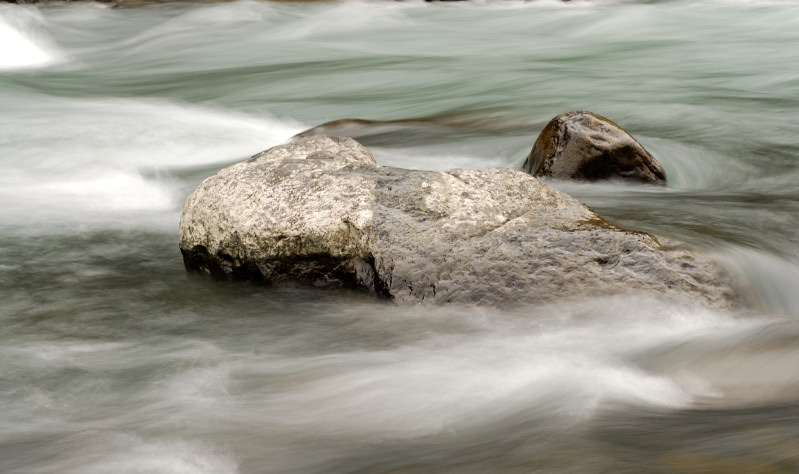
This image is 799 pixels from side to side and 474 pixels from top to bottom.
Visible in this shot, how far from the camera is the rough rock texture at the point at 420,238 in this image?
393cm

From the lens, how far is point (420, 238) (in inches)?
161

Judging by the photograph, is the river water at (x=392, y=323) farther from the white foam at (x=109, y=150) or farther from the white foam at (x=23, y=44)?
the white foam at (x=23, y=44)

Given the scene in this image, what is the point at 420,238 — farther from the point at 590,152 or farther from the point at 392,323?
the point at 590,152

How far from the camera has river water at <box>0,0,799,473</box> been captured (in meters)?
2.88

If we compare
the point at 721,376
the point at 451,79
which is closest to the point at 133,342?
the point at 721,376

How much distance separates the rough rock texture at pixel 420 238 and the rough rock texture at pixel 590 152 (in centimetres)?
157

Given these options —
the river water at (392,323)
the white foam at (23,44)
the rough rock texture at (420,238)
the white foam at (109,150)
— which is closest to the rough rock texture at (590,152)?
the river water at (392,323)

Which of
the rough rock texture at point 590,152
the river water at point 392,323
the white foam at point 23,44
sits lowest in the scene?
the river water at point 392,323

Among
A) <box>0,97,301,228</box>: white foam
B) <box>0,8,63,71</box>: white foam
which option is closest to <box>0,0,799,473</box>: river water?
<box>0,97,301,228</box>: white foam

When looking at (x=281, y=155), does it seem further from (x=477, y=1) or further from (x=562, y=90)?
(x=477, y=1)

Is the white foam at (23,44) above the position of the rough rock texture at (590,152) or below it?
above

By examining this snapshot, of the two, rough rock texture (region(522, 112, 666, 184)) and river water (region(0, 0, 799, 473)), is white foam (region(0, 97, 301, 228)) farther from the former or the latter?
rough rock texture (region(522, 112, 666, 184))

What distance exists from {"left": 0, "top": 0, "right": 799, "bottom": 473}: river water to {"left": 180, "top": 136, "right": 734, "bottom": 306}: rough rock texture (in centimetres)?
11

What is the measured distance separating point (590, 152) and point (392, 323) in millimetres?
2604
